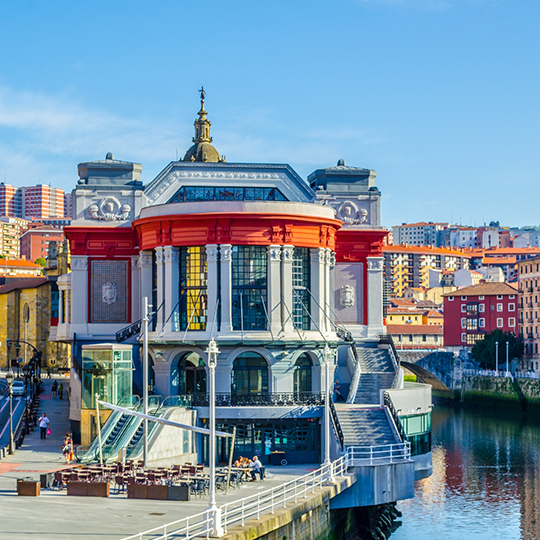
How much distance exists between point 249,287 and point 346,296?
1052 centimetres

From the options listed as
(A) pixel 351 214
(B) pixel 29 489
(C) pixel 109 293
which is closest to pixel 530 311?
(A) pixel 351 214

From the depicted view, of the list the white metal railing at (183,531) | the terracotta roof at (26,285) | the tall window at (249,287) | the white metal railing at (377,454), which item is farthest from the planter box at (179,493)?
the terracotta roof at (26,285)

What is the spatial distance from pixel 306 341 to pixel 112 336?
13.1 meters

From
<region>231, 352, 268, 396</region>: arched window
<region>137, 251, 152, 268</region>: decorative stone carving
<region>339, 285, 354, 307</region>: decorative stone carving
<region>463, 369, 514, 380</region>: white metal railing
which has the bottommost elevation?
<region>463, 369, 514, 380</region>: white metal railing

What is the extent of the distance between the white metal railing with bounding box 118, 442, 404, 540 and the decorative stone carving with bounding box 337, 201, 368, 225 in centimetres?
1867

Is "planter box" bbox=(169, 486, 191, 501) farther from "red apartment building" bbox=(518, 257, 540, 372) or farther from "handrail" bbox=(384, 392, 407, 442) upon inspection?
"red apartment building" bbox=(518, 257, 540, 372)

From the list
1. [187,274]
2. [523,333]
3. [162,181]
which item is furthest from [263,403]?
[523,333]

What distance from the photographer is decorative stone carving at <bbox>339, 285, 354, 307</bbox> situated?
6281 centimetres

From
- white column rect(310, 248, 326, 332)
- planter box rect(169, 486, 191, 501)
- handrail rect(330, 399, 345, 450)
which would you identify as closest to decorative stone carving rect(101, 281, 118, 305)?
white column rect(310, 248, 326, 332)

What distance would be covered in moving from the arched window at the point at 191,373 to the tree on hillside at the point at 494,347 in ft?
293

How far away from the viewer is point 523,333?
463 ft

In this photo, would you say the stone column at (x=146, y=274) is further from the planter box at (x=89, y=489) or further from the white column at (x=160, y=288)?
the planter box at (x=89, y=489)

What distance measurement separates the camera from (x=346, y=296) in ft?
206

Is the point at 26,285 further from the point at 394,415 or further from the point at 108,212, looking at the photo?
the point at 394,415
